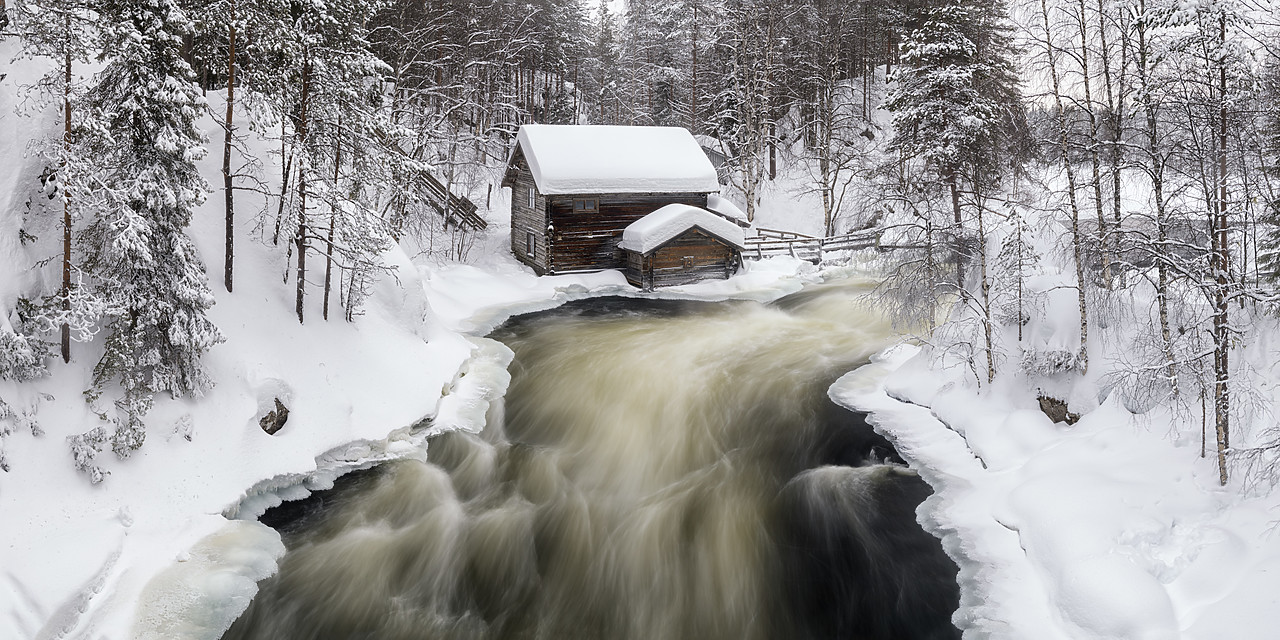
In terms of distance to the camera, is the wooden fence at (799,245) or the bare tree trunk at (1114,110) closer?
the bare tree trunk at (1114,110)

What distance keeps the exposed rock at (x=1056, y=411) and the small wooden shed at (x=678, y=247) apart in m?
16.1

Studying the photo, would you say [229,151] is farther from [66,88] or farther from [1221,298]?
[1221,298]

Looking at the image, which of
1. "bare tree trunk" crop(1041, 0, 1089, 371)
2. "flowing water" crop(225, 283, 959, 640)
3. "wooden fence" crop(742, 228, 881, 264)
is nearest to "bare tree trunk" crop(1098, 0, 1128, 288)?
"bare tree trunk" crop(1041, 0, 1089, 371)

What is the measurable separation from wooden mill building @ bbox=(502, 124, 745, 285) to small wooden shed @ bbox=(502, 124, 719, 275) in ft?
0.13

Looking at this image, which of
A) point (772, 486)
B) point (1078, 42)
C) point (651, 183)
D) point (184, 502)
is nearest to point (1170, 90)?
point (1078, 42)

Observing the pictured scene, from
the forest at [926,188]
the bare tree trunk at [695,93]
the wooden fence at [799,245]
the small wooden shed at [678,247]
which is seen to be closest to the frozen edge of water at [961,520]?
the forest at [926,188]

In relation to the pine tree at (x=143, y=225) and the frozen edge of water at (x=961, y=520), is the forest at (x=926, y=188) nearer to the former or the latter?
the pine tree at (x=143, y=225)

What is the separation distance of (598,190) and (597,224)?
1.53m

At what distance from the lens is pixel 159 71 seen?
11031 mm

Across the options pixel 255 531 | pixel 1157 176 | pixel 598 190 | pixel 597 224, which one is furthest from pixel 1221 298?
pixel 597 224

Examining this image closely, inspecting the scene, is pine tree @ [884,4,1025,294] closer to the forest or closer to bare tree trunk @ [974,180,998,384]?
the forest

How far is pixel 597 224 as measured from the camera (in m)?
28.3

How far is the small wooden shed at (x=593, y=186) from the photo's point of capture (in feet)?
89.9

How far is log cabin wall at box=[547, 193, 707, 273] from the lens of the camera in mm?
27703
